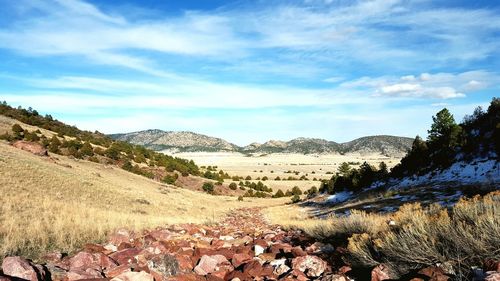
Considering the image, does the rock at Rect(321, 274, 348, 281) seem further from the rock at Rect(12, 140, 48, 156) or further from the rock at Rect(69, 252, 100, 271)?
the rock at Rect(12, 140, 48, 156)

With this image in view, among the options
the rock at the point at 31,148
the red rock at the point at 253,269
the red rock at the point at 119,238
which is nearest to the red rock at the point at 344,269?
the red rock at the point at 253,269

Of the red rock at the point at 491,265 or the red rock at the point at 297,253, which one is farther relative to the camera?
the red rock at the point at 297,253

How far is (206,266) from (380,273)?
324 centimetres

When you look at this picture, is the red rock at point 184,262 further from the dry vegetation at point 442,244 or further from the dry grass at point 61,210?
the dry vegetation at point 442,244

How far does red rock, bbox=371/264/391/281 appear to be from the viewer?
21.0ft

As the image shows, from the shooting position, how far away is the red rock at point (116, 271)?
22.7ft

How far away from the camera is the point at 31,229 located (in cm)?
1006

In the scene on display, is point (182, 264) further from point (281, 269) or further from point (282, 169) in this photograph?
point (282, 169)

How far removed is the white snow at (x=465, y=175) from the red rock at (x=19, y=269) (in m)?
22.4

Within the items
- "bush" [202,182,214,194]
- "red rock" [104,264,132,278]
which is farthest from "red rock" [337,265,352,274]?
"bush" [202,182,214,194]

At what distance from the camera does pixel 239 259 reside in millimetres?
8070

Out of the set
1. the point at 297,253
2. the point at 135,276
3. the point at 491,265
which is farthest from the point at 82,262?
the point at 491,265

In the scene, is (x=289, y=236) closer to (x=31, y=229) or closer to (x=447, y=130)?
(x=31, y=229)

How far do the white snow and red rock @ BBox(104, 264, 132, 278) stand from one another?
68.5ft
